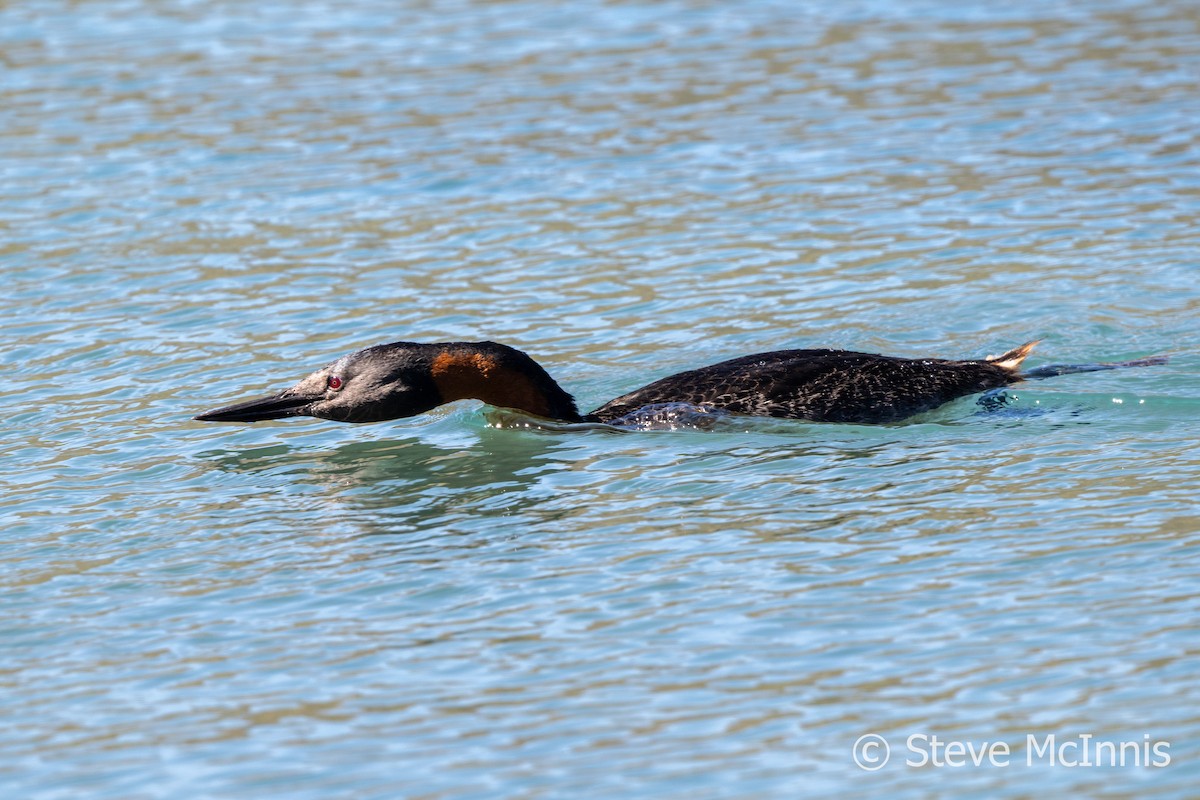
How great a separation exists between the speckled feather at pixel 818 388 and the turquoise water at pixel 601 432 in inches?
6.9

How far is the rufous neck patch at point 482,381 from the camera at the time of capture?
9383 mm

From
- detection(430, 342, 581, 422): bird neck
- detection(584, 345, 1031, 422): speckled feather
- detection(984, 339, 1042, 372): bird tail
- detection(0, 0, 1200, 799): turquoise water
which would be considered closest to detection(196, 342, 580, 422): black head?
detection(430, 342, 581, 422): bird neck

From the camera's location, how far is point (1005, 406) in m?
9.59

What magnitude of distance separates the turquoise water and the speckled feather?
17 cm

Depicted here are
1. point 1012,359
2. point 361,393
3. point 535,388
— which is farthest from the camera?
point 1012,359

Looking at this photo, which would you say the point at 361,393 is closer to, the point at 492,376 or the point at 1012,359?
the point at 492,376

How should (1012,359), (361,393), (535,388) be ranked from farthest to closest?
(1012,359) → (535,388) → (361,393)

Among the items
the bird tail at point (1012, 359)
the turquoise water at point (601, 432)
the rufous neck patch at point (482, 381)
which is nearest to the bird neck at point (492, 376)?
the rufous neck patch at point (482, 381)

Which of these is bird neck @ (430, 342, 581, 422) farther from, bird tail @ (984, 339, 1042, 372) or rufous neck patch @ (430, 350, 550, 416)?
bird tail @ (984, 339, 1042, 372)

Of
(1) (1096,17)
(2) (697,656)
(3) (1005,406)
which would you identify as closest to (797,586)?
(2) (697,656)

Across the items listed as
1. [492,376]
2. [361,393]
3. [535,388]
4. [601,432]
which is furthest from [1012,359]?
[361,393]

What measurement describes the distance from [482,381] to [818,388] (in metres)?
1.87

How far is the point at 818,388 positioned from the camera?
936cm

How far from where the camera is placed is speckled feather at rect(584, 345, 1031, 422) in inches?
367
